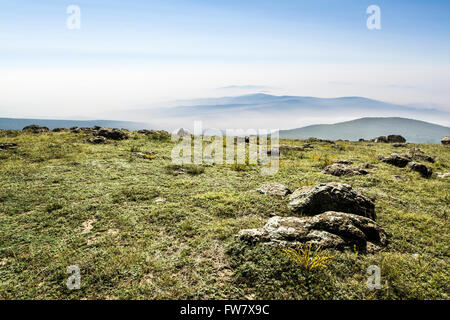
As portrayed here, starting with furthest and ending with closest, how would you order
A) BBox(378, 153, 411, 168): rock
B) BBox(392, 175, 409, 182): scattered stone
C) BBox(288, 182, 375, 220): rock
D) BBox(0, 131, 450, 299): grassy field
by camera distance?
BBox(378, 153, 411, 168): rock
BBox(392, 175, 409, 182): scattered stone
BBox(288, 182, 375, 220): rock
BBox(0, 131, 450, 299): grassy field

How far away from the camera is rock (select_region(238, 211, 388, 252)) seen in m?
7.25

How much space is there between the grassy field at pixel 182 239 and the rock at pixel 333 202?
68 centimetres

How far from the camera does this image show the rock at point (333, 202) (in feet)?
30.7

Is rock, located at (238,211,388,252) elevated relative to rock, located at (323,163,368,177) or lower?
lower

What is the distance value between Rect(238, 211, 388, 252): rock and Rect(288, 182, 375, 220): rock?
1.16 meters

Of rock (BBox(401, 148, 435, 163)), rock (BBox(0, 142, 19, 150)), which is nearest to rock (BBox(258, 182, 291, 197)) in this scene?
rock (BBox(401, 148, 435, 163))

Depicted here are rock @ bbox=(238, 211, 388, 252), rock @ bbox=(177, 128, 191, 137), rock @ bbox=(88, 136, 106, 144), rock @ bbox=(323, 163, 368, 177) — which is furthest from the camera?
rock @ bbox=(177, 128, 191, 137)

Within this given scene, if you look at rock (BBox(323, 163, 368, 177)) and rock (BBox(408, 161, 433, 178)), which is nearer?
rock (BBox(323, 163, 368, 177))

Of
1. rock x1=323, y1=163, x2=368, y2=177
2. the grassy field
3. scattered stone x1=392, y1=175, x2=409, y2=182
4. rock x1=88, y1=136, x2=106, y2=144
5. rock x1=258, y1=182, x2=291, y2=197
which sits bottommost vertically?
the grassy field

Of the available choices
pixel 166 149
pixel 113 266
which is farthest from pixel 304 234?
pixel 166 149

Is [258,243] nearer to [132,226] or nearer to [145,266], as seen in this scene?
[145,266]

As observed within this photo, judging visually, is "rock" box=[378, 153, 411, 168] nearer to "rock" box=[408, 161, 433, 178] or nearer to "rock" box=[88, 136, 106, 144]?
"rock" box=[408, 161, 433, 178]

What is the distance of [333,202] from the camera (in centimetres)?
942
